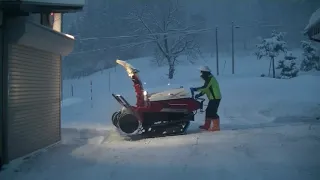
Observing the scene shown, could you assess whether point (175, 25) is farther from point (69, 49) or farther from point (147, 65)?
point (69, 49)

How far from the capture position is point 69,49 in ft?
39.1

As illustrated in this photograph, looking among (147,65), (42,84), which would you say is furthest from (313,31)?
(147,65)

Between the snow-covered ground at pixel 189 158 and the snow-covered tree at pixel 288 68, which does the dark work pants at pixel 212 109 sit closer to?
the snow-covered ground at pixel 189 158

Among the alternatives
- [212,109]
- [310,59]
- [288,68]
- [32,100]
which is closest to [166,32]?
[288,68]

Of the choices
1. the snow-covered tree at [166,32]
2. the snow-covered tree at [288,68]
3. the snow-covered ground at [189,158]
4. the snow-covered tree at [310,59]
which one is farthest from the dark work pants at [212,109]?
the snow-covered tree at [310,59]

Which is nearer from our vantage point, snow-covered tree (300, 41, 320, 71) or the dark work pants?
the dark work pants

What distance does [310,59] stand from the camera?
46844mm

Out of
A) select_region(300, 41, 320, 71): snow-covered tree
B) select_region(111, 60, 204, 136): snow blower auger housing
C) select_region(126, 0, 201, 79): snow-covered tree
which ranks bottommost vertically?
select_region(111, 60, 204, 136): snow blower auger housing

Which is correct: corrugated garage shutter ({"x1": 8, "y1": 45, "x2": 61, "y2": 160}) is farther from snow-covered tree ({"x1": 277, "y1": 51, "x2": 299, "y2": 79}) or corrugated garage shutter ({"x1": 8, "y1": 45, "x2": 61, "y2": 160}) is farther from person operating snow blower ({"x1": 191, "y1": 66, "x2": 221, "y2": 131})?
snow-covered tree ({"x1": 277, "y1": 51, "x2": 299, "y2": 79})

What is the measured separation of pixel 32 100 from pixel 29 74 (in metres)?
0.62

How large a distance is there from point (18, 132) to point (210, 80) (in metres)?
6.11

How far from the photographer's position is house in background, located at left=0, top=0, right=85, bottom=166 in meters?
7.91

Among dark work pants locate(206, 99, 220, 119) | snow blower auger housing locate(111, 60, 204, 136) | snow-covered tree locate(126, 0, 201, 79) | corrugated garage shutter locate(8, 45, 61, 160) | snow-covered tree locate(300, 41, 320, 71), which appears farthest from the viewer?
snow-covered tree locate(300, 41, 320, 71)

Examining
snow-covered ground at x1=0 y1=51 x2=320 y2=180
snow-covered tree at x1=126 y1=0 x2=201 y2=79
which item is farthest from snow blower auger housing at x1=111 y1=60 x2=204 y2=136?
snow-covered tree at x1=126 y1=0 x2=201 y2=79
